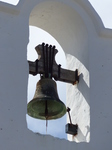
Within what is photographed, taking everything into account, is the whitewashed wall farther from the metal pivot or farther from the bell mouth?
the bell mouth

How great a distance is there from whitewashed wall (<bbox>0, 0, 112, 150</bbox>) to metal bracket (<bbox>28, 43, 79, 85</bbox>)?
0.14m

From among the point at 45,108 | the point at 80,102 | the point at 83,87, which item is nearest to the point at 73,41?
the point at 83,87

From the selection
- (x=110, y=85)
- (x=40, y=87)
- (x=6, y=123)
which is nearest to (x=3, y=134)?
(x=6, y=123)

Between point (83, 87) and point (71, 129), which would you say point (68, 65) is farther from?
point (71, 129)

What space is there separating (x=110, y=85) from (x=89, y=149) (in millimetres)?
926

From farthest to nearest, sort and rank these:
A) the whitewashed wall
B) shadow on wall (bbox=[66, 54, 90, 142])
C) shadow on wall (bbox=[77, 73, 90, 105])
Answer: shadow on wall (bbox=[77, 73, 90, 105]) → shadow on wall (bbox=[66, 54, 90, 142]) → the whitewashed wall

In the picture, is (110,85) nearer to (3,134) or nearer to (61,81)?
(61,81)

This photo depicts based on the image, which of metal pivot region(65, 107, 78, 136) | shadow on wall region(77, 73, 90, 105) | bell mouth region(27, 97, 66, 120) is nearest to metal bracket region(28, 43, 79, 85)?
shadow on wall region(77, 73, 90, 105)

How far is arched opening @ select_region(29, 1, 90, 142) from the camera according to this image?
927 cm

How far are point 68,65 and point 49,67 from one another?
49 cm

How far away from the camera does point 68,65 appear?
9852 millimetres

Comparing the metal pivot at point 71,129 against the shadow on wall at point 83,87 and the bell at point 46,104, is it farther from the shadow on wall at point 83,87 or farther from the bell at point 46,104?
the shadow on wall at point 83,87

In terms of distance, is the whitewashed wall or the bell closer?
the whitewashed wall

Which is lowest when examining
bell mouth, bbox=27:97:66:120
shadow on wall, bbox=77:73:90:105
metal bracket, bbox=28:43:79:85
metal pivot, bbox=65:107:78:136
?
metal pivot, bbox=65:107:78:136
